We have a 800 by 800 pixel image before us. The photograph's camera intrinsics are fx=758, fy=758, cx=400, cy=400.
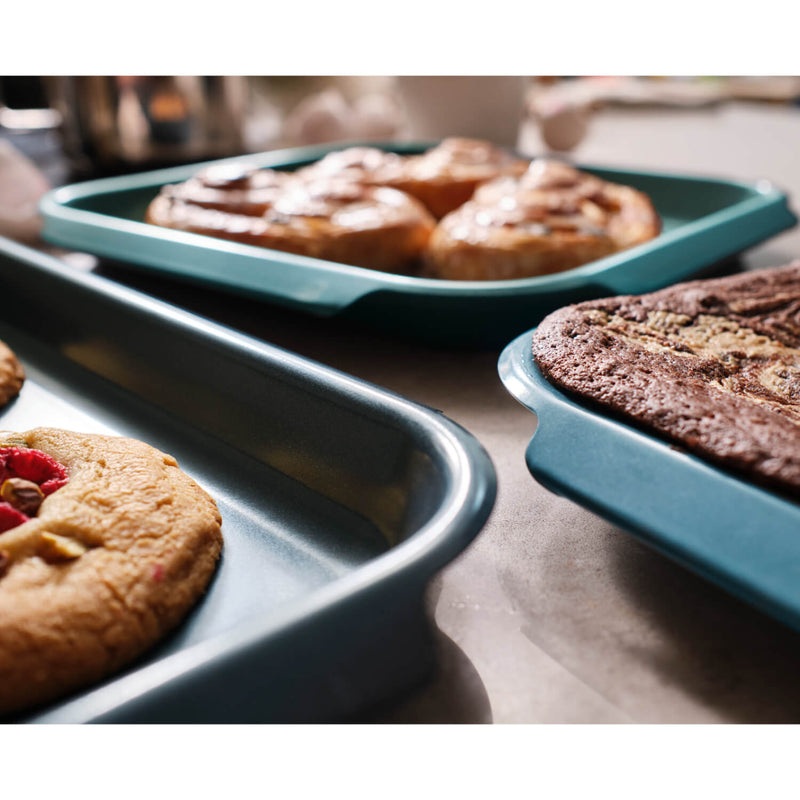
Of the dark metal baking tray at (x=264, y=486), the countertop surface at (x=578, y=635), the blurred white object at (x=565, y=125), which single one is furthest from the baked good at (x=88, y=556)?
the blurred white object at (x=565, y=125)

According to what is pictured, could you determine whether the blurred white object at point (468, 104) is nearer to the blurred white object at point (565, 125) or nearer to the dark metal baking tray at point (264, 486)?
the blurred white object at point (565, 125)

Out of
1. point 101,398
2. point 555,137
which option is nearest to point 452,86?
point 555,137

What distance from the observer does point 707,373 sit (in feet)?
2.07

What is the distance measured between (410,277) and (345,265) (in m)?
0.10

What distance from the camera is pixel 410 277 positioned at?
1027 mm

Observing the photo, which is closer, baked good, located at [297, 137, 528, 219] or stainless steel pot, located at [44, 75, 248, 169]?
baked good, located at [297, 137, 528, 219]

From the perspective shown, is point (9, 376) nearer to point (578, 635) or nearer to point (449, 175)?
point (578, 635)

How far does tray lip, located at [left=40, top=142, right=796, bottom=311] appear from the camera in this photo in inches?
34.2

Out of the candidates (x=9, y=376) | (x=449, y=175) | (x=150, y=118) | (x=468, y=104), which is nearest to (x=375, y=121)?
(x=468, y=104)

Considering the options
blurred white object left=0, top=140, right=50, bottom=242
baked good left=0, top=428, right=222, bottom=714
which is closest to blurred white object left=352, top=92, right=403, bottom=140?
blurred white object left=0, top=140, right=50, bottom=242

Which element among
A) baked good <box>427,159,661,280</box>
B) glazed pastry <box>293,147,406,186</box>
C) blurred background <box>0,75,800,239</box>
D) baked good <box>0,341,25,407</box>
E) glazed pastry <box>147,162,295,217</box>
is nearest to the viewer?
baked good <box>0,341,25,407</box>

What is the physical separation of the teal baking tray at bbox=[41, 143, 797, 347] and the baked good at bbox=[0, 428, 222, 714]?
1.07 ft

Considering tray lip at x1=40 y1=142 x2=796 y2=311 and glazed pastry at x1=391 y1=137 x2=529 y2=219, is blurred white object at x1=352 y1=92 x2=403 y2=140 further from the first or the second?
glazed pastry at x1=391 y1=137 x2=529 y2=219

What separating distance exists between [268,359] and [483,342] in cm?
34
